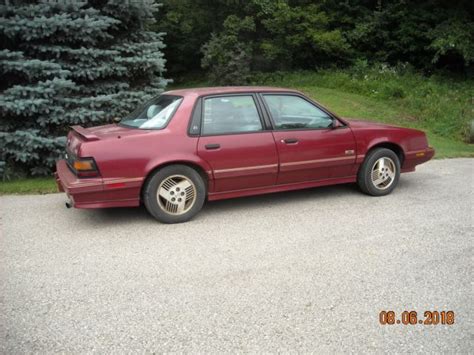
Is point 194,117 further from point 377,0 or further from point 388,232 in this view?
point 377,0

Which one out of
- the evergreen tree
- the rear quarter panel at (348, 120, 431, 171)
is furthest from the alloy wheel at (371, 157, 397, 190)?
the evergreen tree

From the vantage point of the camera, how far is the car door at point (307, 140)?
5.65 m

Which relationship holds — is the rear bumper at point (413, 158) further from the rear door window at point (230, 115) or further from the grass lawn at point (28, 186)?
the grass lawn at point (28, 186)

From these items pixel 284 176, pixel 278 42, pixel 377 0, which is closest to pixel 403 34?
pixel 377 0

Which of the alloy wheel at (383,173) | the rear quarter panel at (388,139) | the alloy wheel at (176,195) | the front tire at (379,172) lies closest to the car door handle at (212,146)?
the alloy wheel at (176,195)

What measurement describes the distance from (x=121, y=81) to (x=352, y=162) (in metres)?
4.49

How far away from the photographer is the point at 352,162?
6020 millimetres

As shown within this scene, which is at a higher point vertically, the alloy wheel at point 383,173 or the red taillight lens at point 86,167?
the red taillight lens at point 86,167

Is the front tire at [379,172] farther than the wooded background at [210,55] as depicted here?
No

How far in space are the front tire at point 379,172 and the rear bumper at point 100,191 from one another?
3018 mm

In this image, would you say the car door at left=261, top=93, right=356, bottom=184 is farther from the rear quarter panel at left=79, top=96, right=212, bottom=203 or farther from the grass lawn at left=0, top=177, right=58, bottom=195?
the grass lawn at left=0, top=177, right=58, bottom=195

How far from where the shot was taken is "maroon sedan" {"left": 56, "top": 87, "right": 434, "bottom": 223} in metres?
4.93

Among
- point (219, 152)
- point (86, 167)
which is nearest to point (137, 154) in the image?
point (86, 167)

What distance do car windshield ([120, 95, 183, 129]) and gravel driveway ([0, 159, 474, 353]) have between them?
1.12 metres
